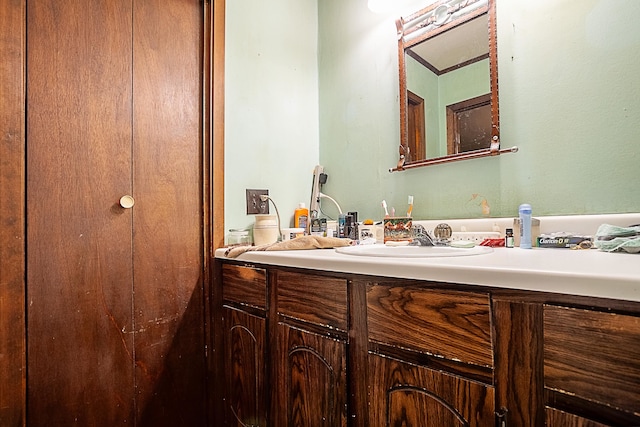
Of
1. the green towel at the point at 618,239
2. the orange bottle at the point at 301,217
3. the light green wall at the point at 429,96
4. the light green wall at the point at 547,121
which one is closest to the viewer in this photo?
the green towel at the point at 618,239

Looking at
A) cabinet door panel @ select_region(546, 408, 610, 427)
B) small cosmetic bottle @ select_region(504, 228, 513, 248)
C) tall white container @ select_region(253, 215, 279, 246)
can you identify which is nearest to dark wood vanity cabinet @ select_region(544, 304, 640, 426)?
cabinet door panel @ select_region(546, 408, 610, 427)

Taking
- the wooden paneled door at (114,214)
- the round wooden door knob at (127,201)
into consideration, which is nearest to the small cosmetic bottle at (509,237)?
the wooden paneled door at (114,214)

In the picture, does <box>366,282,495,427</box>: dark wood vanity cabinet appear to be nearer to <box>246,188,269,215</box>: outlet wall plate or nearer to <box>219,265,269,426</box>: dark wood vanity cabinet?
<box>219,265,269,426</box>: dark wood vanity cabinet

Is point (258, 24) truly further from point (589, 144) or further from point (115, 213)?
point (589, 144)

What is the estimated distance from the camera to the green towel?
2.34 ft

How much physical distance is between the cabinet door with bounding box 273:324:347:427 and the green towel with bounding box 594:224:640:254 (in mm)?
673

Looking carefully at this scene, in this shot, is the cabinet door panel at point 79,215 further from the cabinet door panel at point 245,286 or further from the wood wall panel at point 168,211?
the cabinet door panel at point 245,286

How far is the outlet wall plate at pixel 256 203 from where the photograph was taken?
4.55 feet

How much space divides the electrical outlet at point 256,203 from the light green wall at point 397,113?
0.04 meters

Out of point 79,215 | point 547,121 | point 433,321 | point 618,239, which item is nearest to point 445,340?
point 433,321

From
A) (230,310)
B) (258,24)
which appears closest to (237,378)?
(230,310)

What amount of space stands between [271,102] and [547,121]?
1071 mm

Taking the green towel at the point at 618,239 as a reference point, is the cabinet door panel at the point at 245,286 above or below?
below

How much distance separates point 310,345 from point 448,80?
3.50ft
